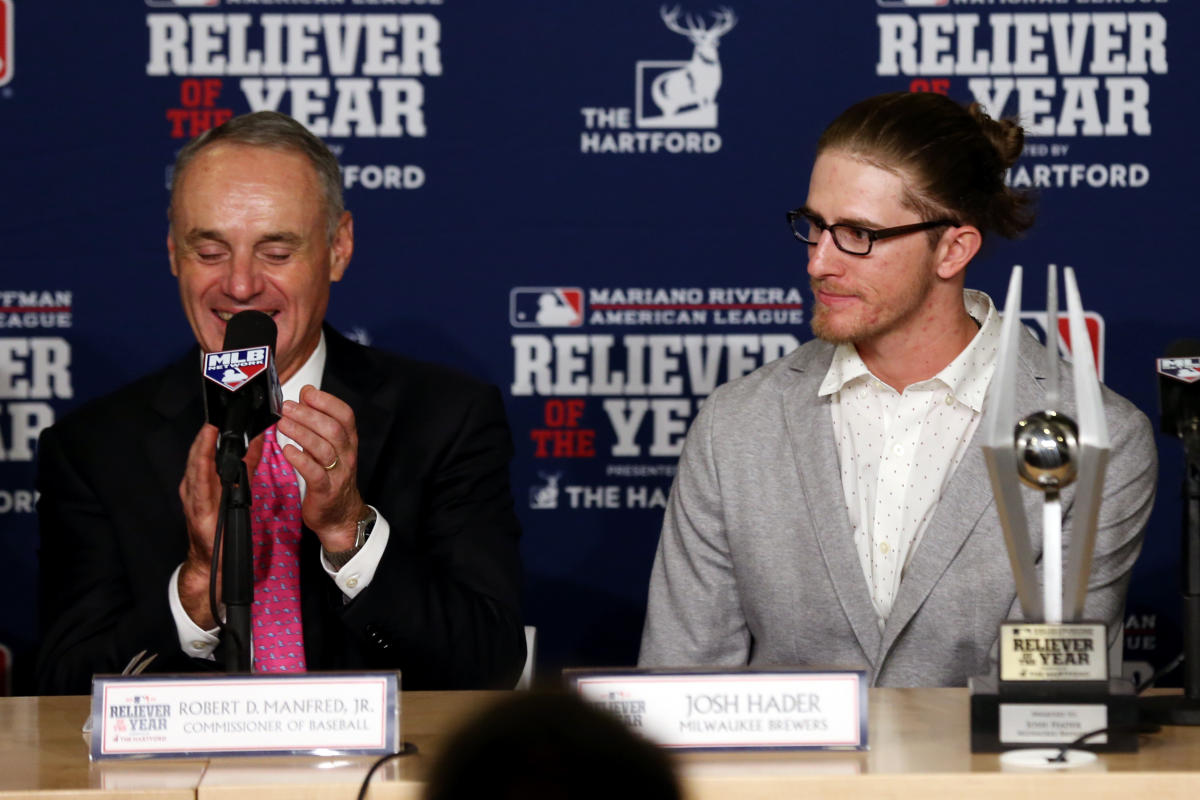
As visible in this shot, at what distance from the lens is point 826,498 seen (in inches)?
90.6

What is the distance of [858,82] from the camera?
3150 mm

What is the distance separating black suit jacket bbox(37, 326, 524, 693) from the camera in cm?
213

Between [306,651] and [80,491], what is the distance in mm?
446

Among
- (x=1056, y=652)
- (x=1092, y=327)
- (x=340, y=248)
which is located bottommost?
(x=1056, y=652)

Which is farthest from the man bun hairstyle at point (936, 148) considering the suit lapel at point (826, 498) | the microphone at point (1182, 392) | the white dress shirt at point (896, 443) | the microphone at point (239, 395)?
the microphone at point (239, 395)

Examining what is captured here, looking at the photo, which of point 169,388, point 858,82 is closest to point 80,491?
point 169,388

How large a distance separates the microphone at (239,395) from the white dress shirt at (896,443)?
1059 mm

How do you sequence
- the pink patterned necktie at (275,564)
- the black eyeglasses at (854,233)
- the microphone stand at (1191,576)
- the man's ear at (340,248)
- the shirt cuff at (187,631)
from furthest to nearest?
the man's ear at (340,248) → the black eyeglasses at (854,233) → the pink patterned necktie at (275,564) → the shirt cuff at (187,631) → the microphone stand at (1191,576)

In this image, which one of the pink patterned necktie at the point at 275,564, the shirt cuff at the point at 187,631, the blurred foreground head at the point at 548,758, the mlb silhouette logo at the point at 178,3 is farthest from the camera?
the mlb silhouette logo at the point at 178,3

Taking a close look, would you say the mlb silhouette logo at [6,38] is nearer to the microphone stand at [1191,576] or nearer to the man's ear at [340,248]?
the man's ear at [340,248]

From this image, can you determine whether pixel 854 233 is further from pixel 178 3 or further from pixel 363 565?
pixel 178 3

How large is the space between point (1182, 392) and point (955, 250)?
73 centimetres

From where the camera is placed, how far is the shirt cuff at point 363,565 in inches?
81.6

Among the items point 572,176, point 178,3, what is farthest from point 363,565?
point 178,3
